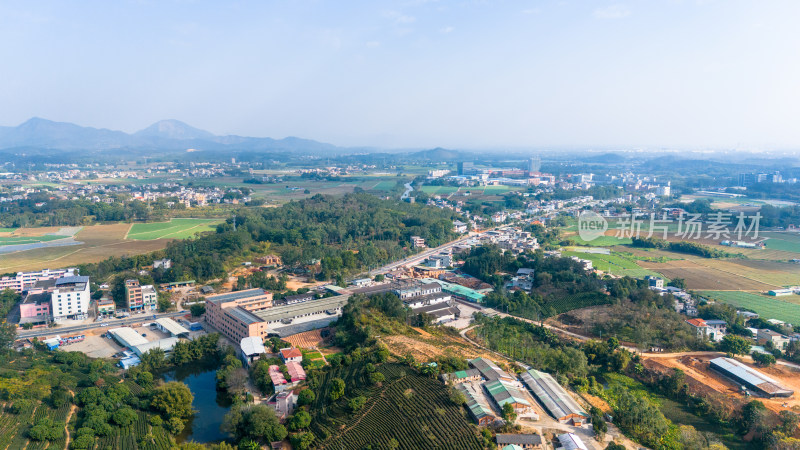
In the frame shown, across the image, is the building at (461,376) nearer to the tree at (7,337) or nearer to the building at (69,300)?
the tree at (7,337)

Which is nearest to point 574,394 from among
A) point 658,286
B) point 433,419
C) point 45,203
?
point 433,419

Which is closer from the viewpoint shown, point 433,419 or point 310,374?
point 433,419

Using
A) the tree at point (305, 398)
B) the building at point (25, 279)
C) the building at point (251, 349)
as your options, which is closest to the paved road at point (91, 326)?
the building at point (25, 279)

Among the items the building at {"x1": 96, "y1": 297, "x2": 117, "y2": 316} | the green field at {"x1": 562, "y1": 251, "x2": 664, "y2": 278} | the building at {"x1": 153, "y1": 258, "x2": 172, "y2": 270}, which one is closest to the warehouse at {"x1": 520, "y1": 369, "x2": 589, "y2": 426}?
the green field at {"x1": 562, "y1": 251, "x2": 664, "y2": 278}

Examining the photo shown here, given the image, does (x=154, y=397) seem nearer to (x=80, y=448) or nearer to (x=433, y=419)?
(x=80, y=448)

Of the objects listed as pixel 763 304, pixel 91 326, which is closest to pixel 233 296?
pixel 91 326
